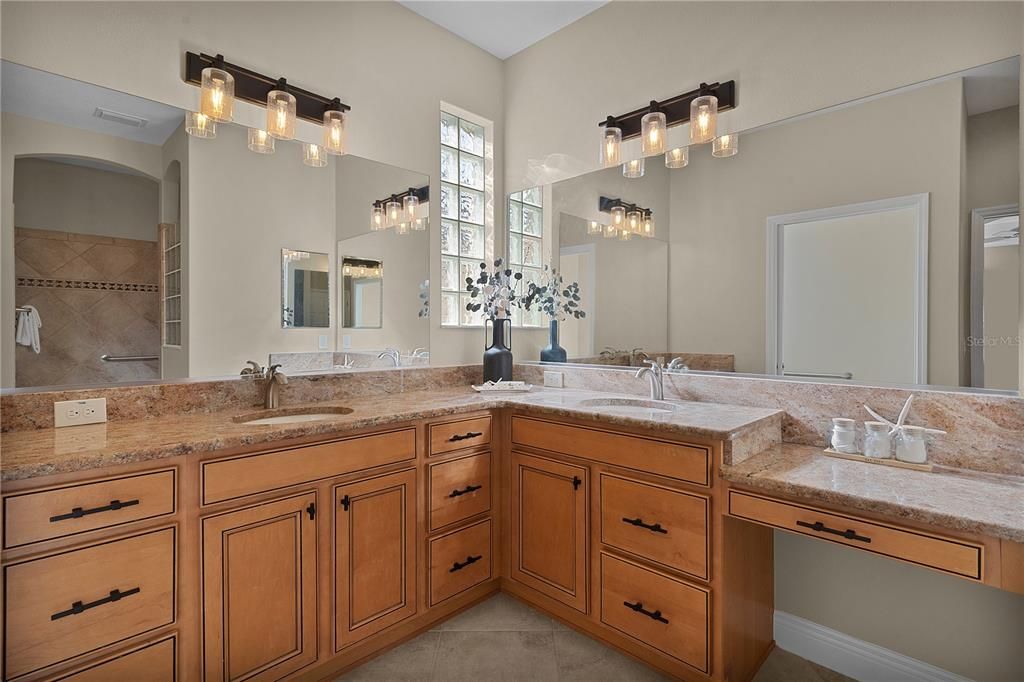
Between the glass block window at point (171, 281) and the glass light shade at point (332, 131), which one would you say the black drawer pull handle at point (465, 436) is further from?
the glass light shade at point (332, 131)

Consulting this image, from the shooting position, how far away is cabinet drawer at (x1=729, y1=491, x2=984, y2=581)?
122 centimetres

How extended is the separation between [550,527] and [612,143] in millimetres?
1934

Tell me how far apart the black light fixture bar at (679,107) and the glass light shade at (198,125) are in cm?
188

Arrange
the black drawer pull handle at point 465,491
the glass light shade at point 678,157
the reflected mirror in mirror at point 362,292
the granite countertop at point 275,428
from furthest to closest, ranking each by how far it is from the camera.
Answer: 1. the reflected mirror in mirror at point 362,292
2. the glass light shade at point 678,157
3. the black drawer pull handle at point 465,491
4. the granite countertop at point 275,428

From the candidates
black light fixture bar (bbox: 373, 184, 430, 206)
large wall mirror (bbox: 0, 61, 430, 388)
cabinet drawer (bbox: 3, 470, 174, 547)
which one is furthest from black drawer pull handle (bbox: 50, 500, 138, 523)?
black light fixture bar (bbox: 373, 184, 430, 206)

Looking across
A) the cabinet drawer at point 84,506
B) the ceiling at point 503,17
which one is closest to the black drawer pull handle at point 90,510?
the cabinet drawer at point 84,506

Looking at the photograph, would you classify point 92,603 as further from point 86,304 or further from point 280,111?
point 280,111

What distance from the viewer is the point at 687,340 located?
2359 mm

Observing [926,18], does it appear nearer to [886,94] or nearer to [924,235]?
[886,94]

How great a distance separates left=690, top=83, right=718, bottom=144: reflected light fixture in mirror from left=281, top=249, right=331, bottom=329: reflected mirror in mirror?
1.83 metres

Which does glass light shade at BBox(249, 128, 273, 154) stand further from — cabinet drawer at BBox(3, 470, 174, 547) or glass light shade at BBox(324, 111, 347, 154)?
cabinet drawer at BBox(3, 470, 174, 547)

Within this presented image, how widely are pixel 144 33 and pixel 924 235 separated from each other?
2.95 m

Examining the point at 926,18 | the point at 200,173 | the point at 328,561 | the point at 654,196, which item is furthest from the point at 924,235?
the point at 200,173

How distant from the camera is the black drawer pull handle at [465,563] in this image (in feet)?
7.05
